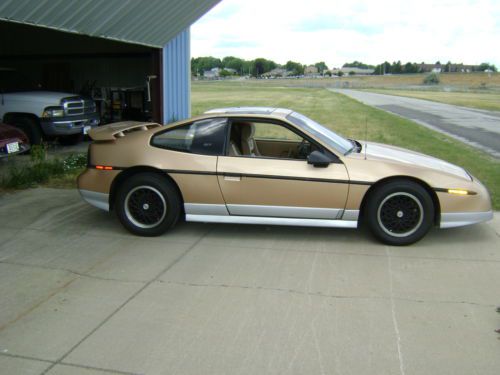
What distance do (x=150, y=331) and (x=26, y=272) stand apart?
1674mm

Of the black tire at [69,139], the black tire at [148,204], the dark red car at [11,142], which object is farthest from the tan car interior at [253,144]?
the black tire at [69,139]

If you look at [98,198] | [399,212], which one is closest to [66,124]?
[98,198]

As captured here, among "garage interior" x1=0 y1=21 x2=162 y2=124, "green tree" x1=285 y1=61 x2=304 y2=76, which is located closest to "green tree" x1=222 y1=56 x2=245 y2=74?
"green tree" x1=285 y1=61 x2=304 y2=76

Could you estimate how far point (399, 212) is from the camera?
5.20m

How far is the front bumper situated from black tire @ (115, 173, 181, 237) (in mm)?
7073

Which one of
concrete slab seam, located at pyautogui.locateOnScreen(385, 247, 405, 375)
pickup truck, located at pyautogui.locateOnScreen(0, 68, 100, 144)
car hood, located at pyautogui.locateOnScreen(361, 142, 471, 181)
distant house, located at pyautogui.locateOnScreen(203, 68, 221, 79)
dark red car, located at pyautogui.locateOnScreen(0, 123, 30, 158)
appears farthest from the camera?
distant house, located at pyautogui.locateOnScreen(203, 68, 221, 79)

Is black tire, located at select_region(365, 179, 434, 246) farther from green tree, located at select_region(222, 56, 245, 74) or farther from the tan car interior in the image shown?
green tree, located at select_region(222, 56, 245, 74)

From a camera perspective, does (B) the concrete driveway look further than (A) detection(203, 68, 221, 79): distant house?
No

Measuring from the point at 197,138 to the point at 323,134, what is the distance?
1.46m

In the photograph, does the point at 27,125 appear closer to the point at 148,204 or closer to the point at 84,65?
the point at 148,204

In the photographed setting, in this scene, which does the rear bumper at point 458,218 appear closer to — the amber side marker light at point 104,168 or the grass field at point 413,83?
the amber side marker light at point 104,168

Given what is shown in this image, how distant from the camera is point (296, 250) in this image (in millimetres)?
5152

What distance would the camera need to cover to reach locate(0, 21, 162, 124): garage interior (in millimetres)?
17062

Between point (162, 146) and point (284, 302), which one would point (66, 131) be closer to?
point (162, 146)
